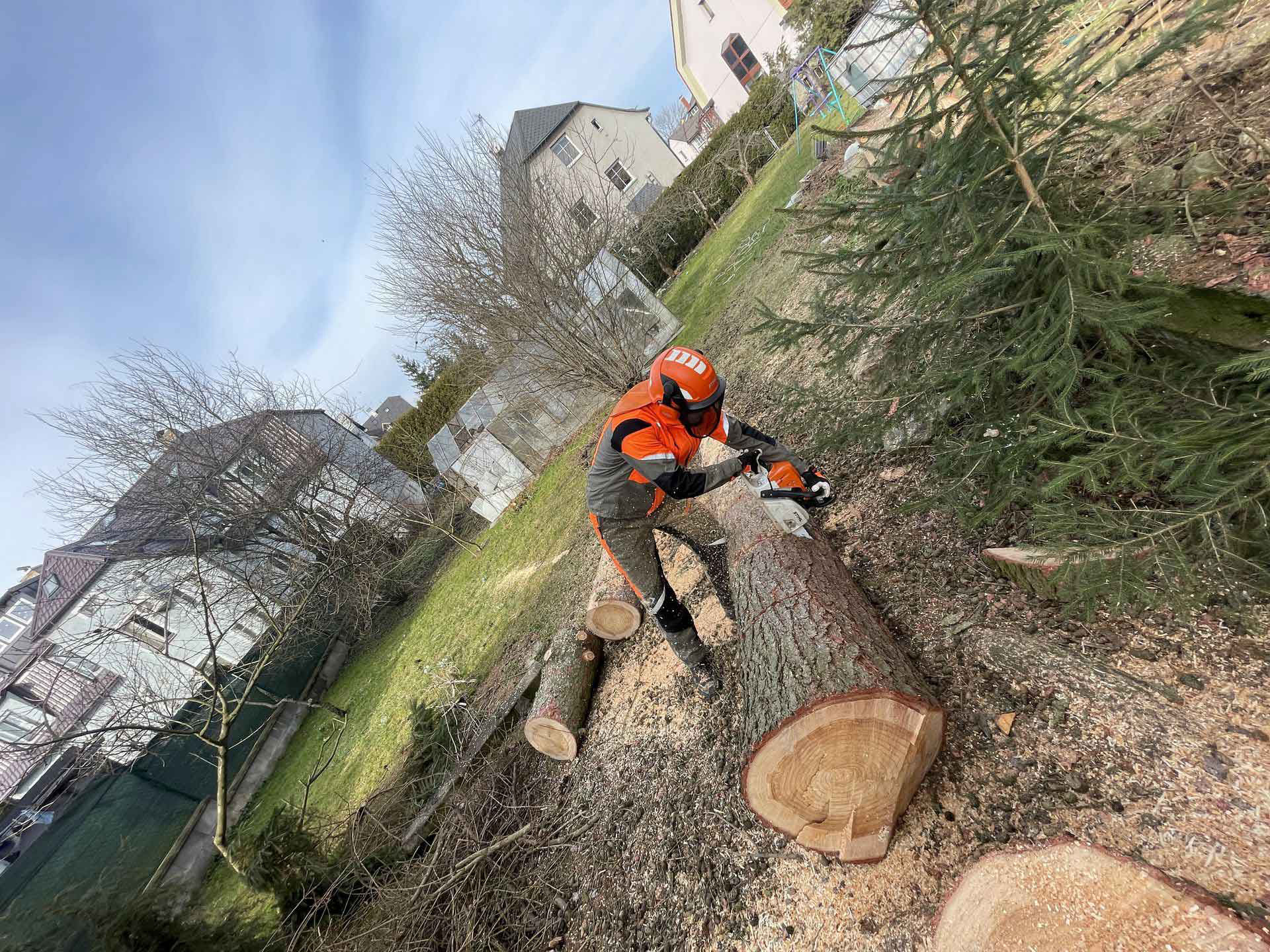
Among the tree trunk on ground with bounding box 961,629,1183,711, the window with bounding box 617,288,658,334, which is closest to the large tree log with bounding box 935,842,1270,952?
the tree trunk on ground with bounding box 961,629,1183,711

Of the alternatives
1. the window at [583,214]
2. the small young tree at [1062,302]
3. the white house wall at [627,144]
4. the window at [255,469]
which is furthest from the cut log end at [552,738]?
the white house wall at [627,144]

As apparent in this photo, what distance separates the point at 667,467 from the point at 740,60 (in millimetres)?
32235

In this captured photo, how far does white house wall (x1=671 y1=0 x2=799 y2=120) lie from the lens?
78.7ft

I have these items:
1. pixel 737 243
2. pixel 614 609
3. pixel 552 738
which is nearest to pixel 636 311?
pixel 737 243

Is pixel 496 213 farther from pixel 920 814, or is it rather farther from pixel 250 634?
pixel 250 634

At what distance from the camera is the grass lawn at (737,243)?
10539 mm

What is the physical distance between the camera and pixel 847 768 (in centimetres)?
187

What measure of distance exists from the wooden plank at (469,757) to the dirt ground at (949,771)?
103cm

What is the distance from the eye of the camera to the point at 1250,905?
1.17m

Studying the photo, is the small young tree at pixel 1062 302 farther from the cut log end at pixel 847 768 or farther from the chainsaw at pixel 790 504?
the cut log end at pixel 847 768

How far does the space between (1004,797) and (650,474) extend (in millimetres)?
1994

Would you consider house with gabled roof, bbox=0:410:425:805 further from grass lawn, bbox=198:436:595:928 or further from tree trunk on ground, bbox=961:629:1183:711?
tree trunk on ground, bbox=961:629:1183:711

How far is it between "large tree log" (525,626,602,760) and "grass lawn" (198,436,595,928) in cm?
169

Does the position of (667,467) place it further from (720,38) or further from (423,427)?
(720,38)
